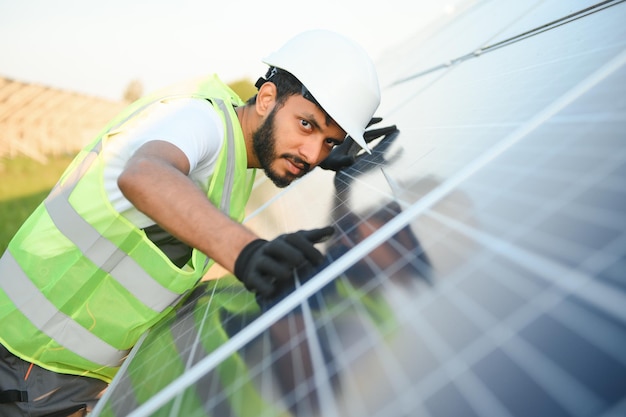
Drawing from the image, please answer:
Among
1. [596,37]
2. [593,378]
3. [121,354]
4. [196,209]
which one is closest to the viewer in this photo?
[593,378]

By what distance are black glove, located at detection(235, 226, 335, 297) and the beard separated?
1.35m

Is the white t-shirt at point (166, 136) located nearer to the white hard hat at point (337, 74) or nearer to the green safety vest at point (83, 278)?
the green safety vest at point (83, 278)

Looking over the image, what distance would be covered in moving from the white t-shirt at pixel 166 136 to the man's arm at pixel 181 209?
199mm

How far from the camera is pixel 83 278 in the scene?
75.4 inches

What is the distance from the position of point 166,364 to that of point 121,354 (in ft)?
2.69

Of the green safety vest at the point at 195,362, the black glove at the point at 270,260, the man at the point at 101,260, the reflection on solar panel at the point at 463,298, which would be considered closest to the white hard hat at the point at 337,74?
the man at the point at 101,260

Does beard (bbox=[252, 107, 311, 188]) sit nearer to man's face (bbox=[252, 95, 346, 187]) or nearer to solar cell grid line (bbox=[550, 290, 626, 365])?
man's face (bbox=[252, 95, 346, 187])

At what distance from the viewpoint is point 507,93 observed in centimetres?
207

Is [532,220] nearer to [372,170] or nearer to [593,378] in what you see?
[593,378]

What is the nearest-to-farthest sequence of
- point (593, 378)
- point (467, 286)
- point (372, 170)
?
1. point (593, 378)
2. point (467, 286)
3. point (372, 170)

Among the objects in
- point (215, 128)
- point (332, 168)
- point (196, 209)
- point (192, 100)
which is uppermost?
point (192, 100)

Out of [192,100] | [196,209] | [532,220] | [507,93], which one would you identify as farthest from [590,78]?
[192,100]

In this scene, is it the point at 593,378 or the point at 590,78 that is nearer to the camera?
the point at 593,378

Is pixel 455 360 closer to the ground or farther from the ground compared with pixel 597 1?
farther from the ground
